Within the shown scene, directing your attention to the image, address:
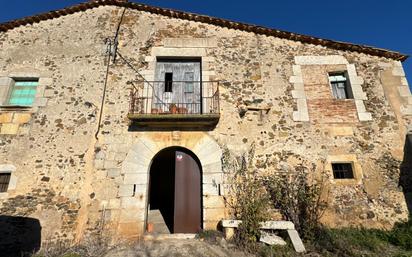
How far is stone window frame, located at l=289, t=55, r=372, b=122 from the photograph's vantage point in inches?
266

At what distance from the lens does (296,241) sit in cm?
502

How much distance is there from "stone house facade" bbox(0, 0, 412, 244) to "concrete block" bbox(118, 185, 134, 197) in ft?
0.07

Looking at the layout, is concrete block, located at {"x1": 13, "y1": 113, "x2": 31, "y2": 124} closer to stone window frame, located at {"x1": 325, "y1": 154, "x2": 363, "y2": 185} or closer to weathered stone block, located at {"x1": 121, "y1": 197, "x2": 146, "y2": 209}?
weathered stone block, located at {"x1": 121, "y1": 197, "x2": 146, "y2": 209}

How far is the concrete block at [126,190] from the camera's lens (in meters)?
5.80

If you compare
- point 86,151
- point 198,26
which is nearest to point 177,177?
point 86,151

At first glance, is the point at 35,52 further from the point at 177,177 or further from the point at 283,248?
the point at 283,248

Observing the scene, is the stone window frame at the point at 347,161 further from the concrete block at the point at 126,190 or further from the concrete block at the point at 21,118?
the concrete block at the point at 21,118

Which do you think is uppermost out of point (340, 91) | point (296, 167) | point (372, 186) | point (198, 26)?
point (198, 26)

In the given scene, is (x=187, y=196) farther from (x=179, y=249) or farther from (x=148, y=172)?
(x=179, y=249)

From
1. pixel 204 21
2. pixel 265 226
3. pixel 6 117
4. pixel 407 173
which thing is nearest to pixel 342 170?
pixel 407 173

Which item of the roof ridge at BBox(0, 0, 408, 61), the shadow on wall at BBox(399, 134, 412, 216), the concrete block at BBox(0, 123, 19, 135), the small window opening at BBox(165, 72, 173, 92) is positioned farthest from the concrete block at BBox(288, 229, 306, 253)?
the concrete block at BBox(0, 123, 19, 135)

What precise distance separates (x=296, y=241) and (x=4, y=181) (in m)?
6.45

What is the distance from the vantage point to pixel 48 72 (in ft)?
23.1

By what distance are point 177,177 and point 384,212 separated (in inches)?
186
